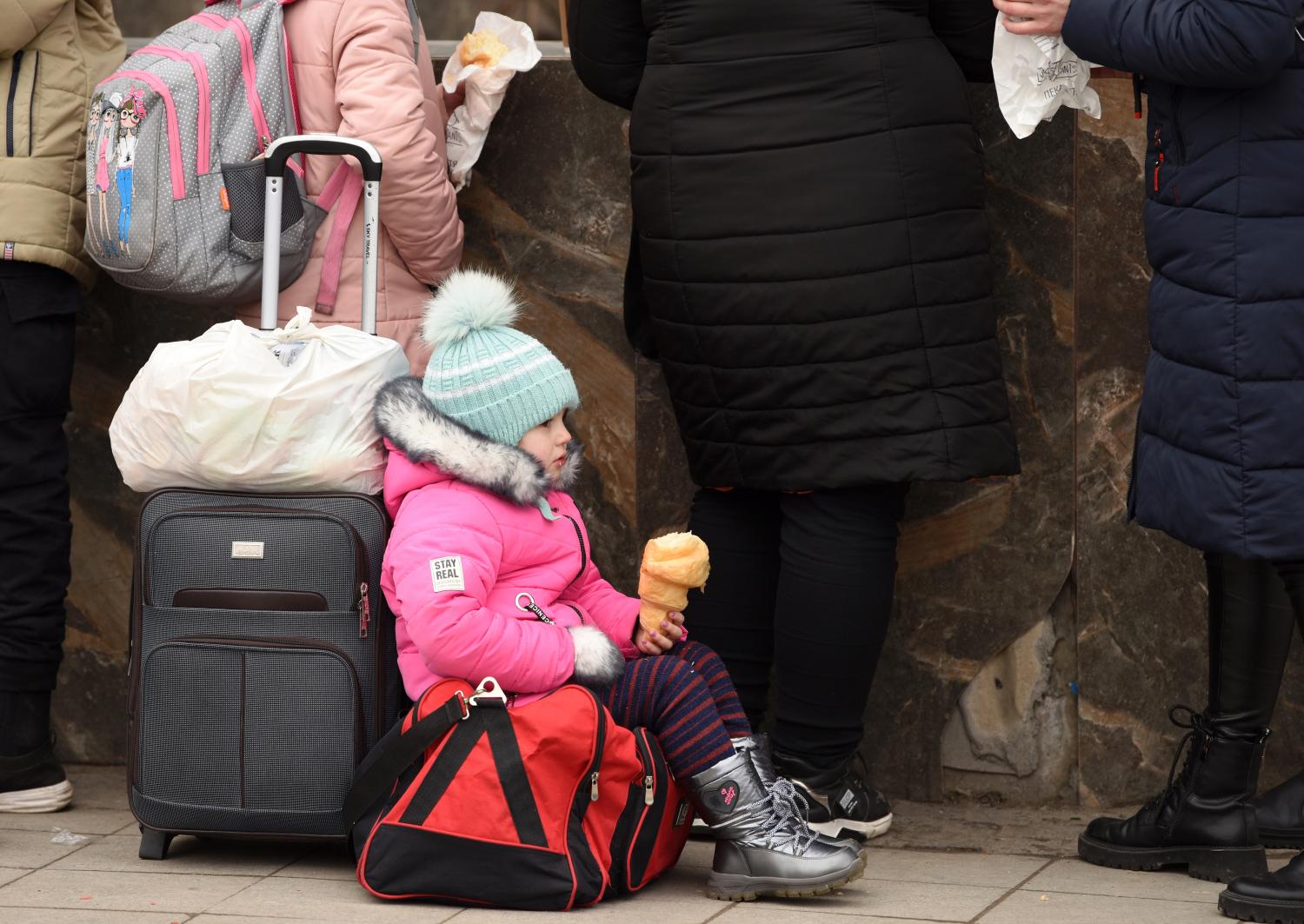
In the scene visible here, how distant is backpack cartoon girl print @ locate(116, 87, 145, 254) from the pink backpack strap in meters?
0.38

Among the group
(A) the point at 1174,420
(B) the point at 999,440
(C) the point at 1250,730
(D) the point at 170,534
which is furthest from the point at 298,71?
(C) the point at 1250,730

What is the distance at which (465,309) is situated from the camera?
11.4 feet

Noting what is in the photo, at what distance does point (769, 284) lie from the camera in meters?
3.56

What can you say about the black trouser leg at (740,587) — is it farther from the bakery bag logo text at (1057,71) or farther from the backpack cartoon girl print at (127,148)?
the backpack cartoon girl print at (127,148)

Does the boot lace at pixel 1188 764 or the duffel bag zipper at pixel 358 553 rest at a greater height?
the duffel bag zipper at pixel 358 553

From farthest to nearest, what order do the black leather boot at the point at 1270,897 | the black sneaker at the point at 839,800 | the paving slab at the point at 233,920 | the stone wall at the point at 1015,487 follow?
the stone wall at the point at 1015,487
the black sneaker at the point at 839,800
the paving slab at the point at 233,920
the black leather boot at the point at 1270,897

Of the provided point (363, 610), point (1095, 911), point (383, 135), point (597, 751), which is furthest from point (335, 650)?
point (1095, 911)

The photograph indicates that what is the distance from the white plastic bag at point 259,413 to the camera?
11.2ft

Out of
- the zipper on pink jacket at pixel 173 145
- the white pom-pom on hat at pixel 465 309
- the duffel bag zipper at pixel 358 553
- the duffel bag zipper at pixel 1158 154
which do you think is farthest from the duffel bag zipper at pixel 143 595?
the duffel bag zipper at pixel 1158 154

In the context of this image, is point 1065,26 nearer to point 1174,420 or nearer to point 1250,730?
point 1174,420

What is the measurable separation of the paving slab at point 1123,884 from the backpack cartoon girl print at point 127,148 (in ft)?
7.06

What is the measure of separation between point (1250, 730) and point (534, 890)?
1.34 metres

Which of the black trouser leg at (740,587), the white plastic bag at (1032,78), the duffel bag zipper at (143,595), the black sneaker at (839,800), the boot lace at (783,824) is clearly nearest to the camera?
the boot lace at (783,824)

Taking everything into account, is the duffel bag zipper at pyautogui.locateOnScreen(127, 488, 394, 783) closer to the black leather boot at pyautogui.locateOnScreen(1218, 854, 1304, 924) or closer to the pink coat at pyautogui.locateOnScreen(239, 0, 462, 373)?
the pink coat at pyautogui.locateOnScreen(239, 0, 462, 373)
